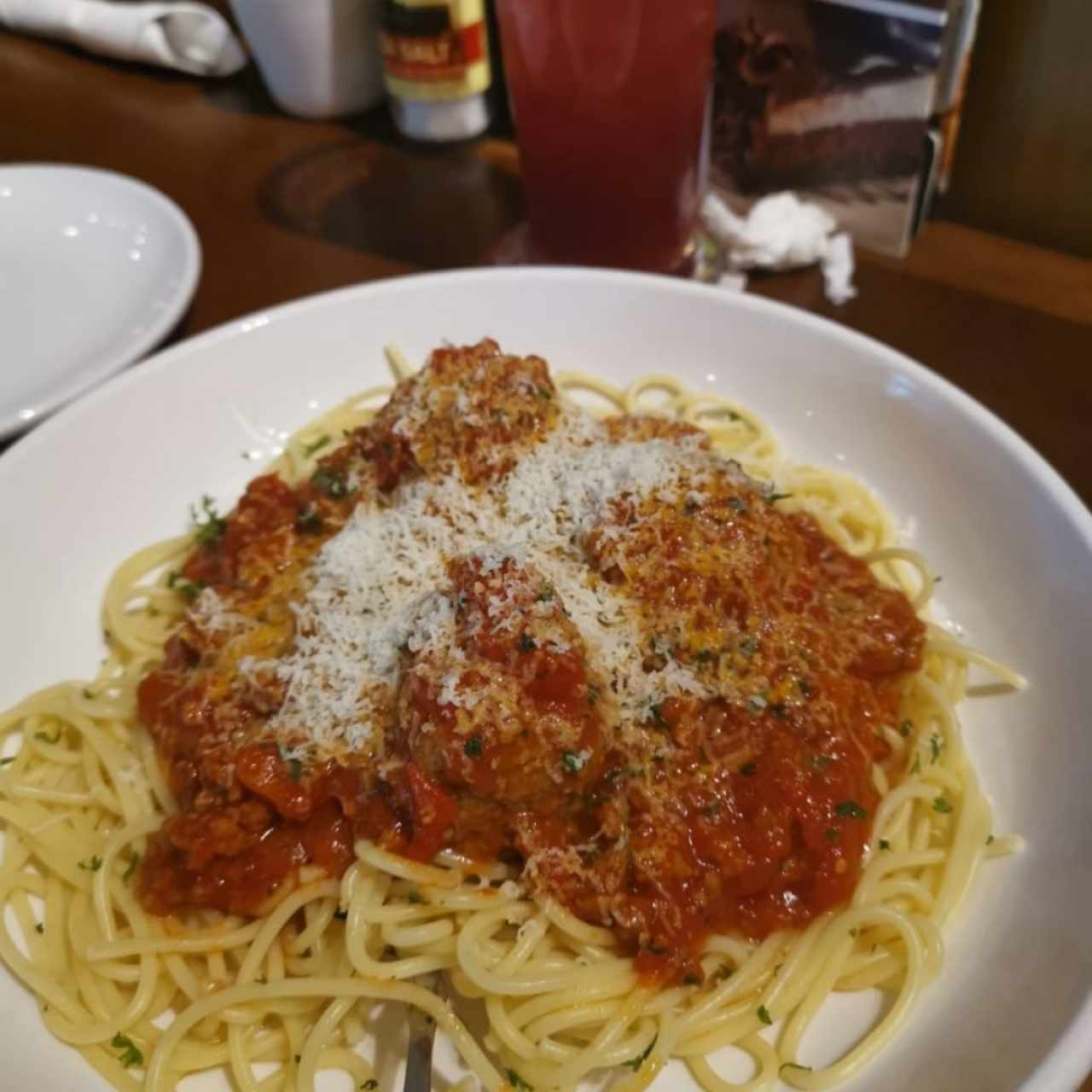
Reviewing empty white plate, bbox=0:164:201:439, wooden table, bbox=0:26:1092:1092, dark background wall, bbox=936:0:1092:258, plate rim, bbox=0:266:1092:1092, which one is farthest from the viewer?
dark background wall, bbox=936:0:1092:258

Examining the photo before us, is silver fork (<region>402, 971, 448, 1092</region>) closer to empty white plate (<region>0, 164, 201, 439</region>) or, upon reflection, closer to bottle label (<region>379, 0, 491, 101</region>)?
empty white plate (<region>0, 164, 201, 439</region>)

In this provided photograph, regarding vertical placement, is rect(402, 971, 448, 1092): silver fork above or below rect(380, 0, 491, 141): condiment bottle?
below

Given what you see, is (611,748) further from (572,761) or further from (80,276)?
(80,276)

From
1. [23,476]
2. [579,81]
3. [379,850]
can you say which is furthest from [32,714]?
[579,81]

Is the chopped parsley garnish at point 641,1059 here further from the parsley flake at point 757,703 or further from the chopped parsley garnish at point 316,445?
the chopped parsley garnish at point 316,445

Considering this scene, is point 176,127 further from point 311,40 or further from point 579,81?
point 579,81

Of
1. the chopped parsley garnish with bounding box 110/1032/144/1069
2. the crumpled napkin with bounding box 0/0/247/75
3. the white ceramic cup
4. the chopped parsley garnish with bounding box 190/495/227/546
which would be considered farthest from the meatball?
the crumpled napkin with bounding box 0/0/247/75
